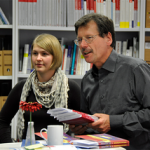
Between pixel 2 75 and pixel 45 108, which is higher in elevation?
pixel 2 75

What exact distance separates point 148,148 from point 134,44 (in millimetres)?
1516

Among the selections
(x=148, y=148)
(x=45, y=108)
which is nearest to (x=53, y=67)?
(x=45, y=108)

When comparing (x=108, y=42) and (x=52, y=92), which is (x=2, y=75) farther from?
(x=108, y=42)

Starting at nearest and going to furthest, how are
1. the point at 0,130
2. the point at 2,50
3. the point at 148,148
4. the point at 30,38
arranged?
the point at 148,148, the point at 0,130, the point at 2,50, the point at 30,38

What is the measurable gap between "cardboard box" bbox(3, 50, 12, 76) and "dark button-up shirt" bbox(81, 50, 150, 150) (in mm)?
1309

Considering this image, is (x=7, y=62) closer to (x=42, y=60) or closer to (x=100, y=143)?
(x=42, y=60)

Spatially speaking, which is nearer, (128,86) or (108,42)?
(128,86)

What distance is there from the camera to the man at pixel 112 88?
1.20 metres

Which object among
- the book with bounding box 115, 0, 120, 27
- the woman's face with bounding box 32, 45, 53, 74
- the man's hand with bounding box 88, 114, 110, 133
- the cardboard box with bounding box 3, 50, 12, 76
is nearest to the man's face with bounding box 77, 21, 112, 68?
the man's hand with bounding box 88, 114, 110, 133

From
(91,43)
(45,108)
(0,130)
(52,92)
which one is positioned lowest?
(0,130)

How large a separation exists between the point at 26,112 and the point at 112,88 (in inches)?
33.9

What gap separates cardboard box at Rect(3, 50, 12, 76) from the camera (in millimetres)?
2498

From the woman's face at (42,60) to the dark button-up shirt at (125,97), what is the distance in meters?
0.59

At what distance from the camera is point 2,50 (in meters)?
2.50
